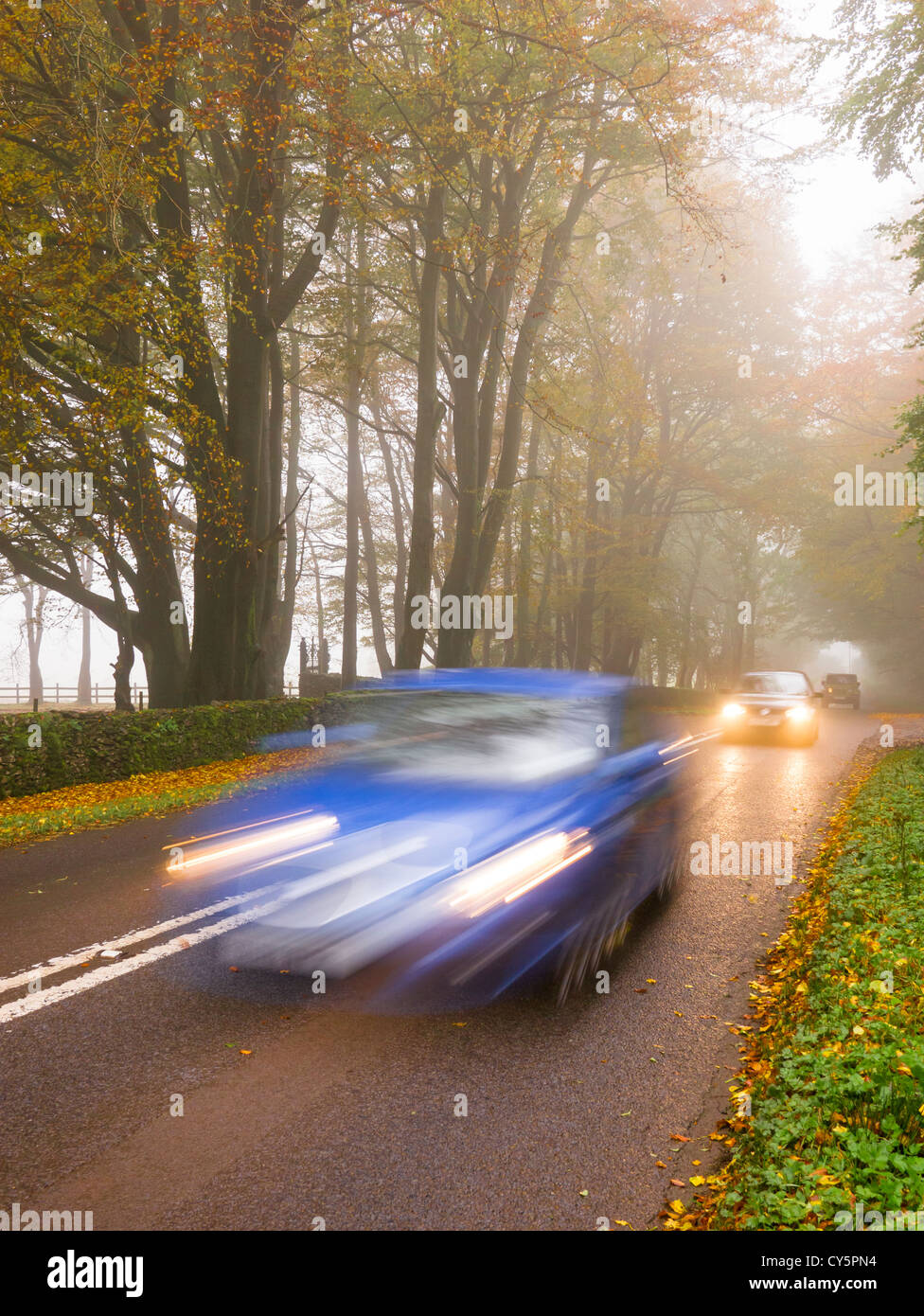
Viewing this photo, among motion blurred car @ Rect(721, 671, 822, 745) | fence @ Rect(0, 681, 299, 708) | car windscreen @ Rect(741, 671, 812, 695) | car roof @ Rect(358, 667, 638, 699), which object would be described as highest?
car roof @ Rect(358, 667, 638, 699)

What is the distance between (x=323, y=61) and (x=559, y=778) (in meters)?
12.5

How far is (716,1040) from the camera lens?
443cm

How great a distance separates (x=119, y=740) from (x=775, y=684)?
1462 centimetres

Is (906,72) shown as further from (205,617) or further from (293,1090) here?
(293,1090)

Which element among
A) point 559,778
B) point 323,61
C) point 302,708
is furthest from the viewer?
point 302,708

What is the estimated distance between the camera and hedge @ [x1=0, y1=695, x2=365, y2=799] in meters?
11.1

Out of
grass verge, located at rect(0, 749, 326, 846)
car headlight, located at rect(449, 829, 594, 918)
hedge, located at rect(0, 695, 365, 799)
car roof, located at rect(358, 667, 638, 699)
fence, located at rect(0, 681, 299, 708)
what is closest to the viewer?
car headlight, located at rect(449, 829, 594, 918)

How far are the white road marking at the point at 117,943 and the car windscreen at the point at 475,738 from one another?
1.62 meters

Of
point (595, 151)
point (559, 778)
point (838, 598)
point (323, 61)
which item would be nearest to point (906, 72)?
point (595, 151)

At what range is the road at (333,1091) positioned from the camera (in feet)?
9.95

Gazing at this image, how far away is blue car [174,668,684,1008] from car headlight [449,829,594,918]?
0.01m
